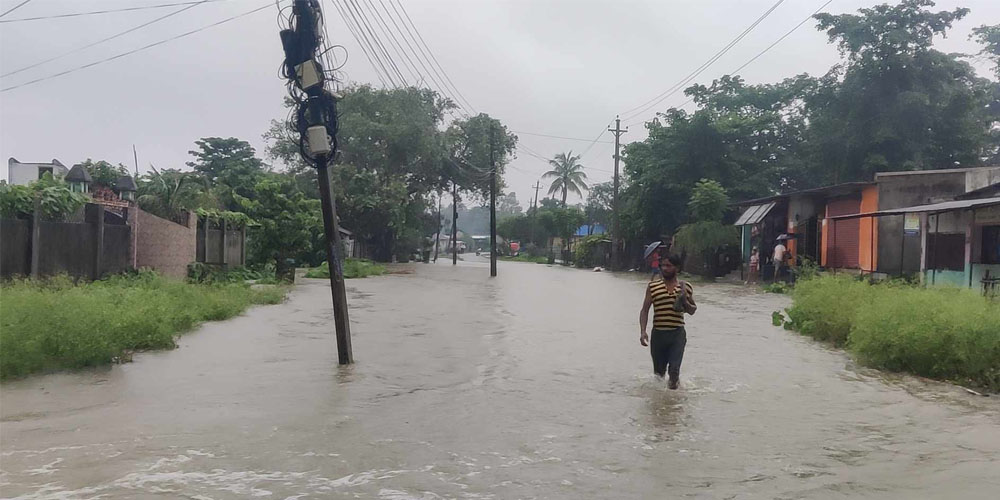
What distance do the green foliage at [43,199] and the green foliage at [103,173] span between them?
2198 cm

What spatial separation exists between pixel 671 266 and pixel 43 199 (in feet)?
36.8

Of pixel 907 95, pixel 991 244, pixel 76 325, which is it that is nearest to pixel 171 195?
pixel 76 325

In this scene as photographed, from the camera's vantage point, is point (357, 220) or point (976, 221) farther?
point (357, 220)

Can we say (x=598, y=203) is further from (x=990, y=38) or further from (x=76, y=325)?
(x=76, y=325)

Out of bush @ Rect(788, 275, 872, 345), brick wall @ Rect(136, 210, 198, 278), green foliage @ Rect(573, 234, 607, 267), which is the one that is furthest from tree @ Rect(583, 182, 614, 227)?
bush @ Rect(788, 275, 872, 345)

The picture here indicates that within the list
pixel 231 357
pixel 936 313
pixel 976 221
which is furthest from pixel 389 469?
pixel 976 221

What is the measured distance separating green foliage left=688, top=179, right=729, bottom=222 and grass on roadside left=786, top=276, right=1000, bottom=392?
19853mm

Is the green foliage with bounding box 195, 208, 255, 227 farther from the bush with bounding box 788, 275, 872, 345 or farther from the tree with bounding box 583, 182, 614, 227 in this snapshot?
the tree with bounding box 583, 182, 614, 227

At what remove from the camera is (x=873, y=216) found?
2077 centimetres

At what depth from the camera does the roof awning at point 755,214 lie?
29234mm

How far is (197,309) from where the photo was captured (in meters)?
14.2

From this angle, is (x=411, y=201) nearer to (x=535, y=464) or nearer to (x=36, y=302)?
(x=36, y=302)

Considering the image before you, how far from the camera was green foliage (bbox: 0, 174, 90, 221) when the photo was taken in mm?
13094

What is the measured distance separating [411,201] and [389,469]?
1765 inches
